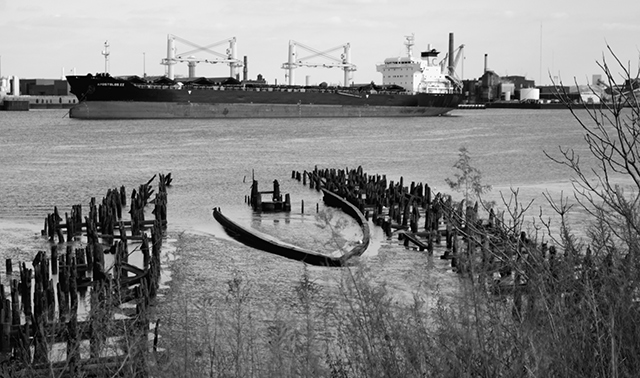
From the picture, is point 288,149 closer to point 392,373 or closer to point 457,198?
point 457,198

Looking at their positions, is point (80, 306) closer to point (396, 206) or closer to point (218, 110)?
point (396, 206)

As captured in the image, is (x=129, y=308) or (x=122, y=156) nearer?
(x=129, y=308)

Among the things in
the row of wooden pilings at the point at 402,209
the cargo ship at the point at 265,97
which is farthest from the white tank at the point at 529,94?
the row of wooden pilings at the point at 402,209

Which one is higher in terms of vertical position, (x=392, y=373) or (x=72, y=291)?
(x=392, y=373)

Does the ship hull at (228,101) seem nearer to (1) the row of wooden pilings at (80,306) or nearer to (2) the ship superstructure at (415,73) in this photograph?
(2) the ship superstructure at (415,73)

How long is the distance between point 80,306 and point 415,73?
7789cm

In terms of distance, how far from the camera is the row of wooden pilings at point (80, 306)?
22.7ft

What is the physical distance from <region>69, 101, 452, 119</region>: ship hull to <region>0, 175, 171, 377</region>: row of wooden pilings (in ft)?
188

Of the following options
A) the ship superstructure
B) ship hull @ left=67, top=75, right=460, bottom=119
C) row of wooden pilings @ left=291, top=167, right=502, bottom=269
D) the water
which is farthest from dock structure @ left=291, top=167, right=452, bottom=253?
the ship superstructure

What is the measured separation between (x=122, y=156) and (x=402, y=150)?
15509mm

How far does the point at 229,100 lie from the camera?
75500mm

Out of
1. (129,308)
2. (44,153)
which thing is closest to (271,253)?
(129,308)

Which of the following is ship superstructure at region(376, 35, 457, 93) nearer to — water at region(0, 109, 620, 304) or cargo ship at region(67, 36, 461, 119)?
cargo ship at region(67, 36, 461, 119)

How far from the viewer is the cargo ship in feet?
235
